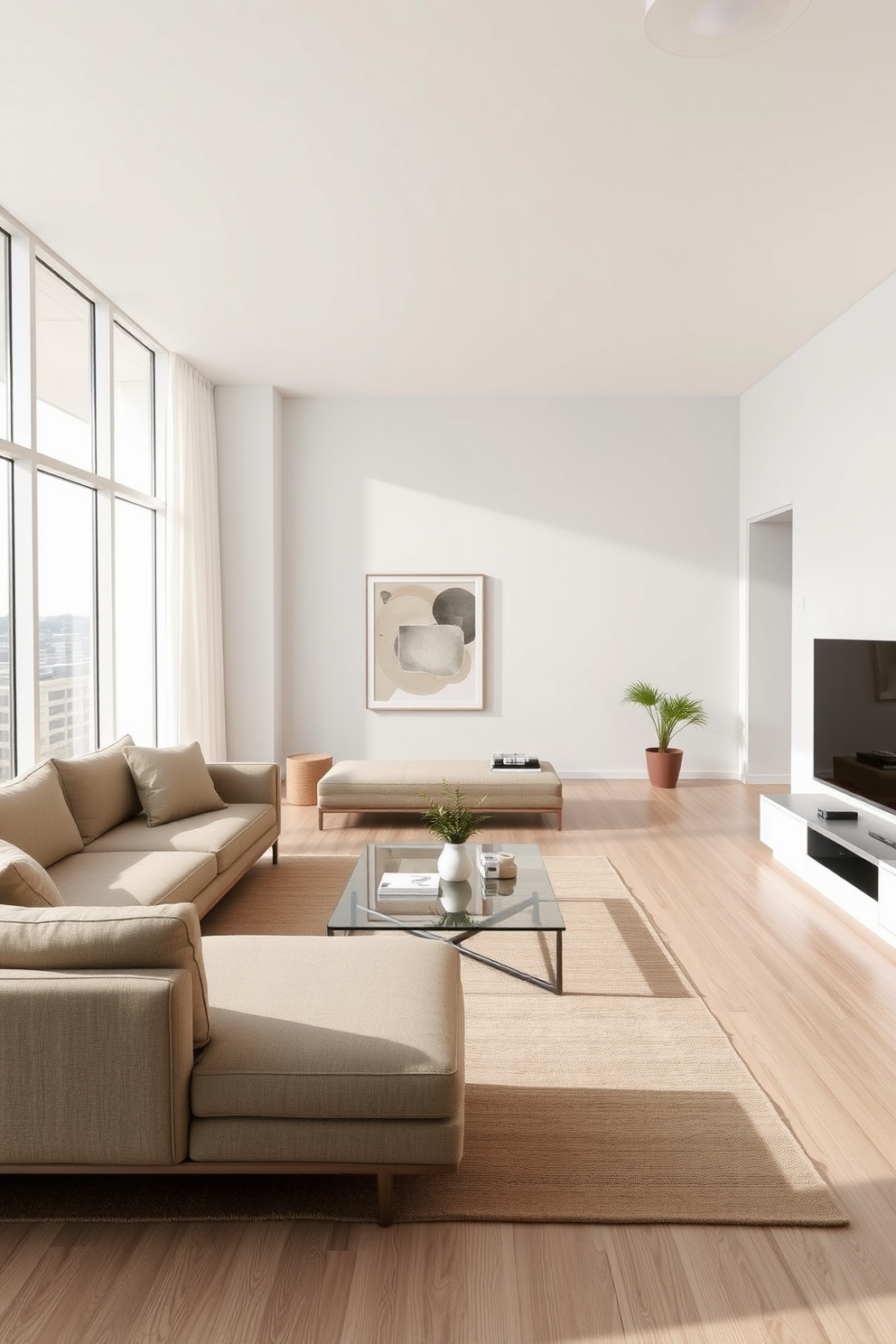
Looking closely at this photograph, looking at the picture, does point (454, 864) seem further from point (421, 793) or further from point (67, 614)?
point (67, 614)

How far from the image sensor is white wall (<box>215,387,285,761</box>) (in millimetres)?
7008

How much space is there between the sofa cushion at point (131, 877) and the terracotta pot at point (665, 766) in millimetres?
4119

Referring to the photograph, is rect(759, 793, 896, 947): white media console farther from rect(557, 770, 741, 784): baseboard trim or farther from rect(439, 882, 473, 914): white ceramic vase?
rect(557, 770, 741, 784): baseboard trim

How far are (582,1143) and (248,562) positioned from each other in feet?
18.0

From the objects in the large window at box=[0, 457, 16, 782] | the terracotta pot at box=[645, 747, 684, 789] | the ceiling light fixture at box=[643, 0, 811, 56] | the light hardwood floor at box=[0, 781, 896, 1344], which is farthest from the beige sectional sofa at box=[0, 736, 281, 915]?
the terracotta pot at box=[645, 747, 684, 789]

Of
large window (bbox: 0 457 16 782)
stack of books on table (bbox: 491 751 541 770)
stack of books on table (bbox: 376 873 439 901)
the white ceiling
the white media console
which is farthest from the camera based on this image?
stack of books on table (bbox: 491 751 541 770)

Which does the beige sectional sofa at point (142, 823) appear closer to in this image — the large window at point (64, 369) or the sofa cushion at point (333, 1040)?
the sofa cushion at point (333, 1040)

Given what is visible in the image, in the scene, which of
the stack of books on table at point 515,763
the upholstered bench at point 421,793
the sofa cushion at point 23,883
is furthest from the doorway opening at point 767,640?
the sofa cushion at point 23,883

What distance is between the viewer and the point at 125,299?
17.0ft

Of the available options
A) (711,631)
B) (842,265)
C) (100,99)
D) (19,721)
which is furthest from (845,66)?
(711,631)

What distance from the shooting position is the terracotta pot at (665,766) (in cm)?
696

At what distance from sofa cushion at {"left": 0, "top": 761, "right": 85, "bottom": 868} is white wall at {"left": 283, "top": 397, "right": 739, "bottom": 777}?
3.74 metres

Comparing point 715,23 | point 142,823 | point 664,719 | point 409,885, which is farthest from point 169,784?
point 664,719

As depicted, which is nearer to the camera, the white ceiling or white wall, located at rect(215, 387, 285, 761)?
the white ceiling
